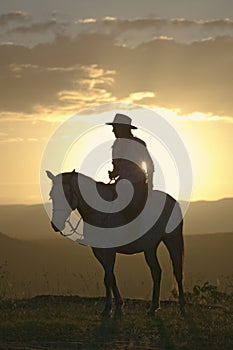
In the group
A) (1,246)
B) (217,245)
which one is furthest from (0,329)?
(217,245)

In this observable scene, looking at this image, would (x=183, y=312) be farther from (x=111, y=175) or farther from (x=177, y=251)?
(x=111, y=175)

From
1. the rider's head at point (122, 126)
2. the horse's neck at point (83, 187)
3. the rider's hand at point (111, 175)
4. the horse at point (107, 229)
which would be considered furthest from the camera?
the rider's head at point (122, 126)

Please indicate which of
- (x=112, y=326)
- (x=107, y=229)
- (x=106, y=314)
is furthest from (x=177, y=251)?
(x=112, y=326)

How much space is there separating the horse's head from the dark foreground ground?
1.75m

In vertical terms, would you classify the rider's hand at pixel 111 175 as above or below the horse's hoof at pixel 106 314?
above

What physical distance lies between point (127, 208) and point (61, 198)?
1.31 m

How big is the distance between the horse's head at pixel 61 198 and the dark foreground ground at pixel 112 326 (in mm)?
1749

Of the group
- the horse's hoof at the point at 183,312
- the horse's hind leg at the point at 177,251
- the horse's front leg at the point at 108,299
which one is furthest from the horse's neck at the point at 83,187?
the horse's hoof at the point at 183,312

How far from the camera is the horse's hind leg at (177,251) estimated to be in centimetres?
1476

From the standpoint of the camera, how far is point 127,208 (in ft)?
45.8

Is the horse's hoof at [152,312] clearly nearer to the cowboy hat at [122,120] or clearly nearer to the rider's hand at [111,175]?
the rider's hand at [111,175]

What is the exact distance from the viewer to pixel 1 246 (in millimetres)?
76250

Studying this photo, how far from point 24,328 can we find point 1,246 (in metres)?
65.4

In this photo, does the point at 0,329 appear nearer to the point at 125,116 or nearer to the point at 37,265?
the point at 125,116
